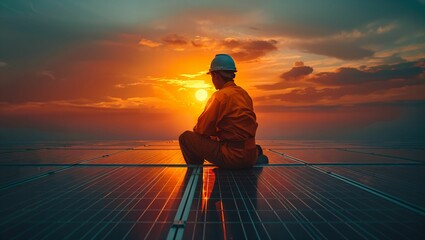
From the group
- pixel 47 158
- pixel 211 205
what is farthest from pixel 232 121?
pixel 47 158

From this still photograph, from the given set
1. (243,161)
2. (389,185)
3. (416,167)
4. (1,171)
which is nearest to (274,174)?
(243,161)

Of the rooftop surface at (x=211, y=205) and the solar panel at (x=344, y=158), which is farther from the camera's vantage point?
the solar panel at (x=344, y=158)

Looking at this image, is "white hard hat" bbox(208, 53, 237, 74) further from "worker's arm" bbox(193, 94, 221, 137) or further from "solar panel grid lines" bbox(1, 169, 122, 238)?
"solar panel grid lines" bbox(1, 169, 122, 238)

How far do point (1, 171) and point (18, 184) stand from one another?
1.63 metres

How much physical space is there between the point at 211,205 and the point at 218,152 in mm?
2048

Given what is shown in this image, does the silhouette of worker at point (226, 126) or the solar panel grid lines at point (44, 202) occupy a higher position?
the silhouette of worker at point (226, 126)

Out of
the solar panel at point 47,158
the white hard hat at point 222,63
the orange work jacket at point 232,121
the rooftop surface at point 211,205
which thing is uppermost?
the white hard hat at point 222,63

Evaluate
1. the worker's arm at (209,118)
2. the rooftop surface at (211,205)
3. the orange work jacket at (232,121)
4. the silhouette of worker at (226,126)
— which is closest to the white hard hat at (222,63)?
the silhouette of worker at (226,126)

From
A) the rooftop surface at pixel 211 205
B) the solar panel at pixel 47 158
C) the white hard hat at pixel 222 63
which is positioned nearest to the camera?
the rooftop surface at pixel 211 205

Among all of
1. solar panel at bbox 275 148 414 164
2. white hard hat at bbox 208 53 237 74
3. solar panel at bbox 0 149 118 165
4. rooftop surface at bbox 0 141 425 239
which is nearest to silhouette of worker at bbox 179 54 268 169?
white hard hat at bbox 208 53 237 74

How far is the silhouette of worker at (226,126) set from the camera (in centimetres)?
443

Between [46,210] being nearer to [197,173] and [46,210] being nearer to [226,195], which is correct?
[226,195]

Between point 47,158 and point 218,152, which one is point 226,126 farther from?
point 47,158

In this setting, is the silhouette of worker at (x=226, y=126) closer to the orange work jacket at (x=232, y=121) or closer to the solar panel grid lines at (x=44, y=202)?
the orange work jacket at (x=232, y=121)
